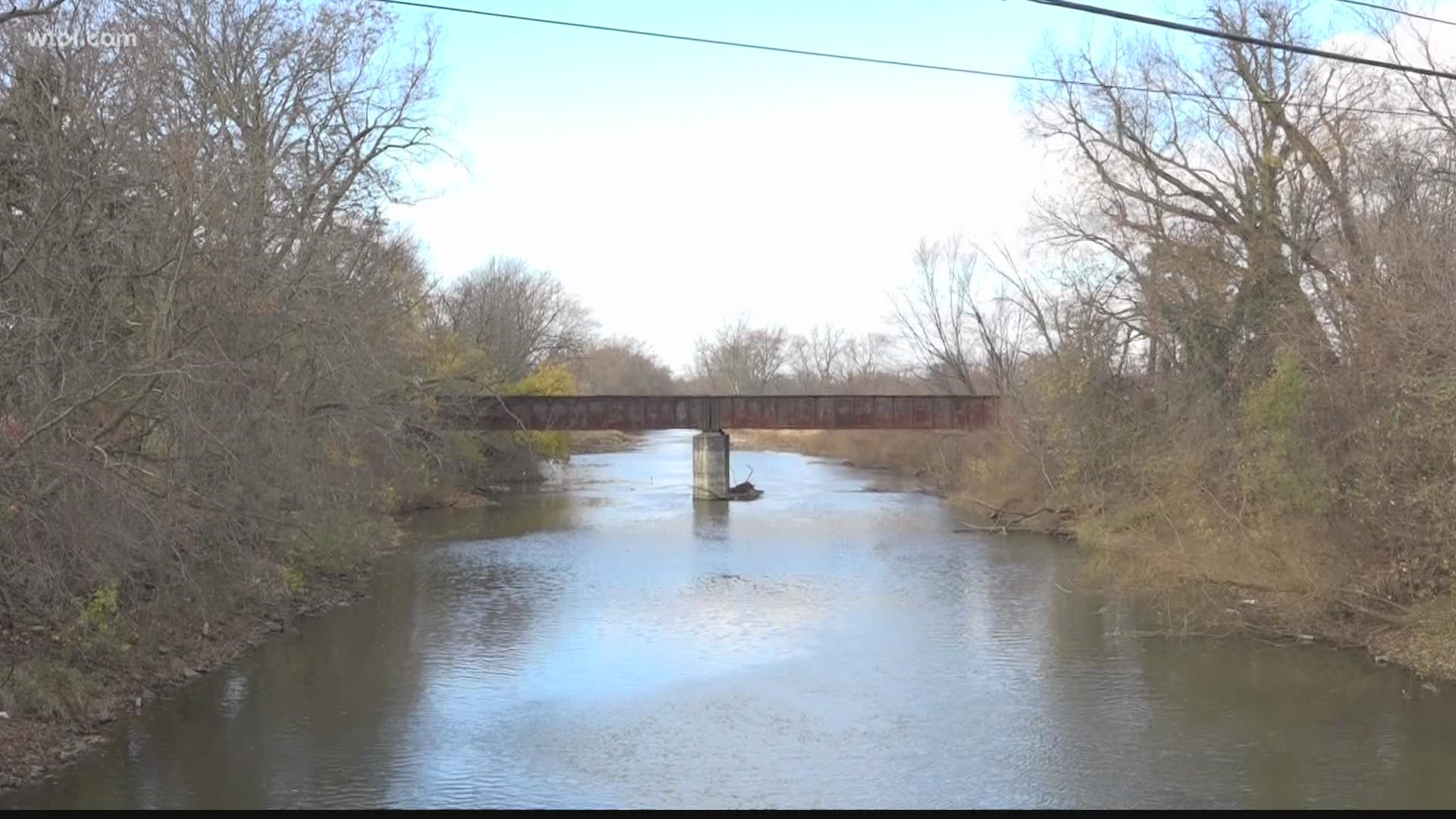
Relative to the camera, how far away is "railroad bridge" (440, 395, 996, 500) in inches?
1818

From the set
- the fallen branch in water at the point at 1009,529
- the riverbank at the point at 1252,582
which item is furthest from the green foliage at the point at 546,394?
the riverbank at the point at 1252,582

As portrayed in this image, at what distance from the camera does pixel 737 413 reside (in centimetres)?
5062

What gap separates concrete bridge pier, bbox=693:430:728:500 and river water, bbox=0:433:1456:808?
2138cm

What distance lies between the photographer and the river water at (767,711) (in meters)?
11.2

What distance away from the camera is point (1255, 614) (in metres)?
18.4

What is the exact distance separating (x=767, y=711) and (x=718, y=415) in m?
36.3

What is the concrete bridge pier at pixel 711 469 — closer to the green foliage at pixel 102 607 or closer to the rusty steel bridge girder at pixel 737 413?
the rusty steel bridge girder at pixel 737 413

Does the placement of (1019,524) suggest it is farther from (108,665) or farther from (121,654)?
(108,665)

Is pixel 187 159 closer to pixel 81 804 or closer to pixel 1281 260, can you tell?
pixel 81 804

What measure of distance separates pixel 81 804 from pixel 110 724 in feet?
8.50

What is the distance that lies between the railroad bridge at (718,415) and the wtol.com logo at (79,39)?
95.9 ft

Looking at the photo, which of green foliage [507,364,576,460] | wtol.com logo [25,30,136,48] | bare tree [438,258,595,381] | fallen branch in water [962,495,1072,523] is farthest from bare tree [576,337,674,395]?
wtol.com logo [25,30,136,48]

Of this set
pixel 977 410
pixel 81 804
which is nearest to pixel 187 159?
pixel 81 804

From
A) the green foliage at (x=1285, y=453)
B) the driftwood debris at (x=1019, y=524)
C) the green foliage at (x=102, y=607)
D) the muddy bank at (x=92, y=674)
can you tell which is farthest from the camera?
the driftwood debris at (x=1019, y=524)
